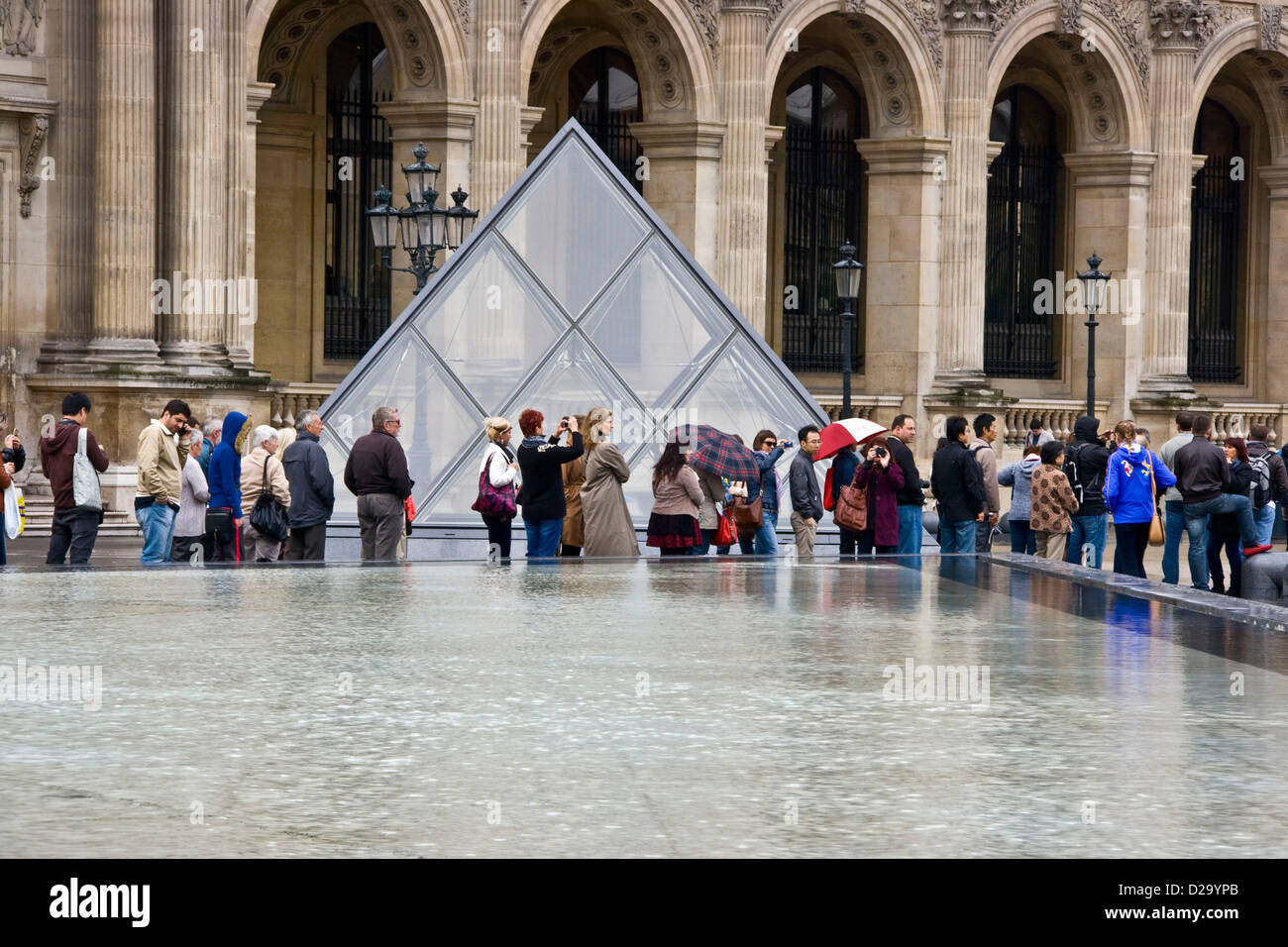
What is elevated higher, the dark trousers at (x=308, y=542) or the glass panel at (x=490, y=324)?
the glass panel at (x=490, y=324)

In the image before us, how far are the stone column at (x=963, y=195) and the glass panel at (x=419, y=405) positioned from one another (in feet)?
Result: 48.0

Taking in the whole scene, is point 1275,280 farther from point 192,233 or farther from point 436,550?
point 436,550

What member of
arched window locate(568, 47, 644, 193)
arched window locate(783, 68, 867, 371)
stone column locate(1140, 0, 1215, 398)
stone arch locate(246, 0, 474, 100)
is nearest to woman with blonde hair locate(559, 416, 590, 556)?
stone arch locate(246, 0, 474, 100)

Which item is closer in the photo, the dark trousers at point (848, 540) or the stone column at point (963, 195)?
the dark trousers at point (848, 540)

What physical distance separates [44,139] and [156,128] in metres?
1.03

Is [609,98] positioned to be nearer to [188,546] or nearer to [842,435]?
[842,435]

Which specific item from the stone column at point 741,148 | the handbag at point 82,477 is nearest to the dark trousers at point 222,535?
the handbag at point 82,477

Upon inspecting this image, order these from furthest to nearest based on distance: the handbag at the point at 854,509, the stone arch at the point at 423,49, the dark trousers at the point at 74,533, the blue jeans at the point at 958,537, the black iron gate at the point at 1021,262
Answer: the black iron gate at the point at 1021,262 → the stone arch at the point at 423,49 → the blue jeans at the point at 958,537 → the handbag at the point at 854,509 → the dark trousers at the point at 74,533

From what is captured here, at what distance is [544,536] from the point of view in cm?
1266

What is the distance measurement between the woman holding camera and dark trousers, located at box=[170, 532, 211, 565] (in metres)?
3.97

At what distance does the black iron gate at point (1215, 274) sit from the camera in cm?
3384

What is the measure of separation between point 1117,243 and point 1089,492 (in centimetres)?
1568

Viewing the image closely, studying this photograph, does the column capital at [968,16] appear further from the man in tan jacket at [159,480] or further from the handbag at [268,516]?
the handbag at [268,516]

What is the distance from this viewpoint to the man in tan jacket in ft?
42.5
